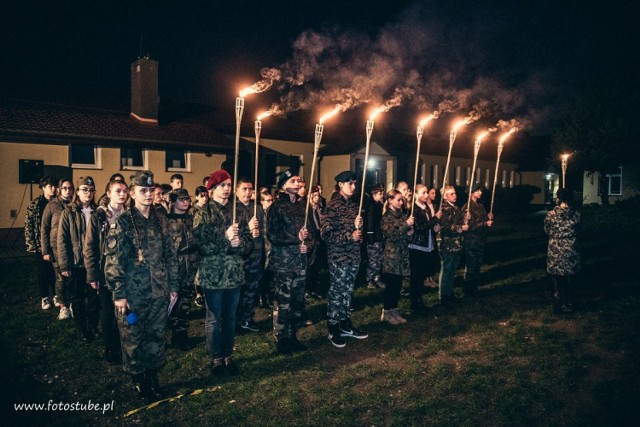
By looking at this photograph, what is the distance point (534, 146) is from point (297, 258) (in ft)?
180

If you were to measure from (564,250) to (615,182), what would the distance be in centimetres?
2992

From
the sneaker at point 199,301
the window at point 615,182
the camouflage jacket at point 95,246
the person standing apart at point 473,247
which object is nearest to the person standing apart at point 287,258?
the camouflage jacket at point 95,246

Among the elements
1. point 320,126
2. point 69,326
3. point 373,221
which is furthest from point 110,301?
point 373,221

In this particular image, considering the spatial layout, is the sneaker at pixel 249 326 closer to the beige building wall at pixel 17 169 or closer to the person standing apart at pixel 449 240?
the person standing apart at pixel 449 240

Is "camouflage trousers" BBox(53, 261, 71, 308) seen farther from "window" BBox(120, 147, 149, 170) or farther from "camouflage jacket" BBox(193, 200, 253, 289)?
"window" BBox(120, 147, 149, 170)

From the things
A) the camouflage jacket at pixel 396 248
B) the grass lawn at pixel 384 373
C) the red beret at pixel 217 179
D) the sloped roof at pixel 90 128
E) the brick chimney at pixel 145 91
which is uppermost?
the brick chimney at pixel 145 91

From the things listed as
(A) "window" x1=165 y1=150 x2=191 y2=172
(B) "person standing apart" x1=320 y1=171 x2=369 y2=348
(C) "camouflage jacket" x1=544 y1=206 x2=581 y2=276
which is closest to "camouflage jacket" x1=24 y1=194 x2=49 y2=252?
(B) "person standing apart" x1=320 y1=171 x2=369 y2=348

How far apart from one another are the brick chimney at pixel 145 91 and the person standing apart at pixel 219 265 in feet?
62.7

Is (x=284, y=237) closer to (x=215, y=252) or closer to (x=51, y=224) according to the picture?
(x=215, y=252)

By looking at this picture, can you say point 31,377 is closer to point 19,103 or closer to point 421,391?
point 421,391

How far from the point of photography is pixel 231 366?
18.0 ft

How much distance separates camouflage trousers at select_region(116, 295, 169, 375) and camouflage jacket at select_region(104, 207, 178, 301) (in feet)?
0.39

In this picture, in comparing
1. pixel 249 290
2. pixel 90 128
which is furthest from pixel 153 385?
pixel 90 128

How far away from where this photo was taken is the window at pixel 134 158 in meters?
20.5
